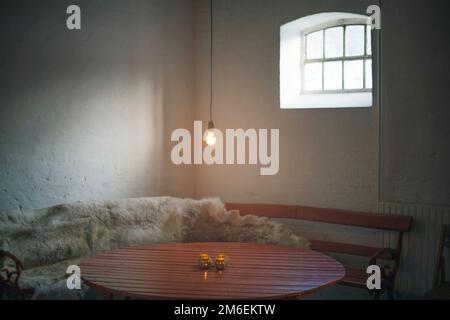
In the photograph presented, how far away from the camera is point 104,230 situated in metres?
6.10

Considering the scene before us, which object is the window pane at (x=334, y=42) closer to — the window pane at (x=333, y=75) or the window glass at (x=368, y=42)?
the window pane at (x=333, y=75)

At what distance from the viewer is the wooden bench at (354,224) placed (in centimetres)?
579

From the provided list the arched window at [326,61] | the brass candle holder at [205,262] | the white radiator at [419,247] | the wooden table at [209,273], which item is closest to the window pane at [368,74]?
the arched window at [326,61]

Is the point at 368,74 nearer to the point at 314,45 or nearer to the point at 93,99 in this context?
the point at 314,45

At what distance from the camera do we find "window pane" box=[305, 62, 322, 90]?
716cm

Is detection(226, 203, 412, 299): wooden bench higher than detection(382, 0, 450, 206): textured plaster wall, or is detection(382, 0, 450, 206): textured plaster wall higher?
detection(382, 0, 450, 206): textured plaster wall

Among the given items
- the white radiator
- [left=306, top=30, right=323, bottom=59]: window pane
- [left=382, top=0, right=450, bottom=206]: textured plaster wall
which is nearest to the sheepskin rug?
the white radiator

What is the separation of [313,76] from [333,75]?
0.94 ft

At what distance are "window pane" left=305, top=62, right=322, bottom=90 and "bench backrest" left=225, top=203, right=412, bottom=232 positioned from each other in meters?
1.45

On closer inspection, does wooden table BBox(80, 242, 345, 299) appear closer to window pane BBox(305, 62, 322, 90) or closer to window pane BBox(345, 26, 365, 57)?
window pane BBox(305, 62, 322, 90)

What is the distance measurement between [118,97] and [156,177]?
3.65 ft

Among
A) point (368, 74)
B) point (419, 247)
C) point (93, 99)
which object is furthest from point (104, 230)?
point (368, 74)

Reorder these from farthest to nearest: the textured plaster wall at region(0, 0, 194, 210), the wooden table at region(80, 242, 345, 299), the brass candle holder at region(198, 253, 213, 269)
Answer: the textured plaster wall at region(0, 0, 194, 210) < the brass candle holder at region(198, 253, 213, 269) < the wooden table at region(80, 242, 345, 299)

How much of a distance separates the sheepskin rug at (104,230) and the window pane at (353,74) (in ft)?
5.88
